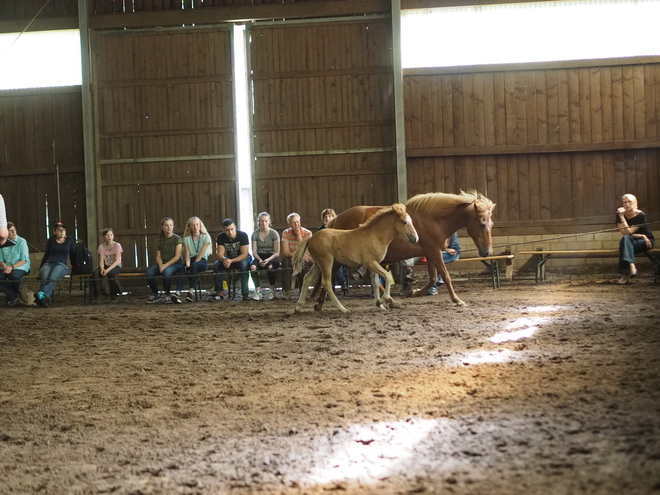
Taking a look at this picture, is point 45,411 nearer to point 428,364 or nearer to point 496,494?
point 428,364

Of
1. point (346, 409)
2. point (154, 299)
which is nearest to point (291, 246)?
point (154, 299)

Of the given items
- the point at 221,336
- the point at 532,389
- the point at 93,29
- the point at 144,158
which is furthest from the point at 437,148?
the point at 532,389

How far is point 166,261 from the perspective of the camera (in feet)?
37.7

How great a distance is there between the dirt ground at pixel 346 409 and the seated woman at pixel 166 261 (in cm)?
420

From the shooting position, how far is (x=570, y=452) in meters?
2.60

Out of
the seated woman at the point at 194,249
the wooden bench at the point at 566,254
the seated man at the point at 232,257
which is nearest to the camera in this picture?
the seated man at the point at 232,257

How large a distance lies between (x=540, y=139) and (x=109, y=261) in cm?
793

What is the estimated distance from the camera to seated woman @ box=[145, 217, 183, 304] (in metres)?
11.2

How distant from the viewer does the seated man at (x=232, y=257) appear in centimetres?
1102

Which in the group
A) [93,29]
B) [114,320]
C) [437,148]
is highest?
[93,29]

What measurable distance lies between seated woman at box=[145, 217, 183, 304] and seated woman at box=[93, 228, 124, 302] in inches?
30.1

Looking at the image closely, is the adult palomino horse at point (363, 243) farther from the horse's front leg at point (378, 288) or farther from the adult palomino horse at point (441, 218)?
the adult palomino horse at point (441, 218)

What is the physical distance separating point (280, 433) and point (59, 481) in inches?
36.5

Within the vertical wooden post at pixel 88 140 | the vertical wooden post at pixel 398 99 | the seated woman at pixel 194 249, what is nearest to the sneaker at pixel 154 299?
the seated woman at pixel 194 249
